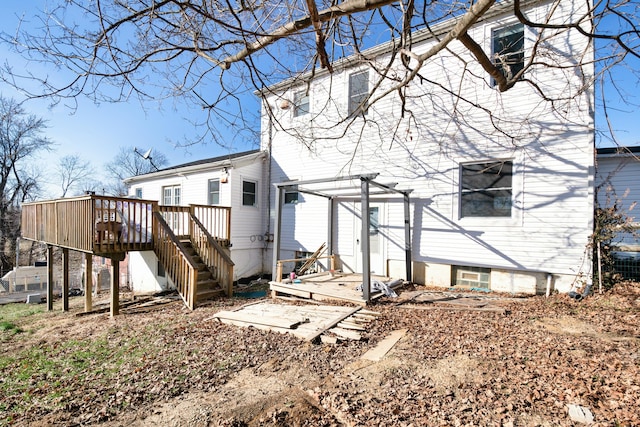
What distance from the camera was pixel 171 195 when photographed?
1398 cm

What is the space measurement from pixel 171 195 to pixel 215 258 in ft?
21.2

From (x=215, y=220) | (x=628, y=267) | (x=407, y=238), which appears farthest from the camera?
(x=215, y=220)

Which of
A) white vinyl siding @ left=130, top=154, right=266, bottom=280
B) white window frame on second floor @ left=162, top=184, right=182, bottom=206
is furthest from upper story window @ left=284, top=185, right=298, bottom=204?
white window frame on second floor @ left=162, top=184, right=182, bottom=206

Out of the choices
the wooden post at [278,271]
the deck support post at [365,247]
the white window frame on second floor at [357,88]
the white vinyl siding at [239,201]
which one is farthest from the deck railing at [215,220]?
the deck support post at [365,247]

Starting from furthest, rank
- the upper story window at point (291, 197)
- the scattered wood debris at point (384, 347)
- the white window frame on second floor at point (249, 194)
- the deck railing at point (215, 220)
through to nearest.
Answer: the white window frame on second floor at point (249, 194), the upper story window at point (291, 197), the deck railing at point (215, 220), the scattered wood debris at point (384, 347)

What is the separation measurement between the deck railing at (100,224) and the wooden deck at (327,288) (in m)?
4.13

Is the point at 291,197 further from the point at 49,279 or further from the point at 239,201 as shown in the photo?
the point at 49,279

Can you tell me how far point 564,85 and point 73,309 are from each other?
15.4m

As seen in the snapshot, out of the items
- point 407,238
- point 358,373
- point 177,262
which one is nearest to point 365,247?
point 407,238

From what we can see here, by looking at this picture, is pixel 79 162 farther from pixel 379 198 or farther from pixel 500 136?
pixel 500 136

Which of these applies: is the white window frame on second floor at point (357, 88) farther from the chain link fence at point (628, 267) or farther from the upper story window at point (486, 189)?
the chain link fence at point (628, 267)

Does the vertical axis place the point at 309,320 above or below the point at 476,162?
below

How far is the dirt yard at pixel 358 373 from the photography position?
2.84m

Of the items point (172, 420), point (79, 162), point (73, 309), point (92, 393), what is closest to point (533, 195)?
point (172, 420)
